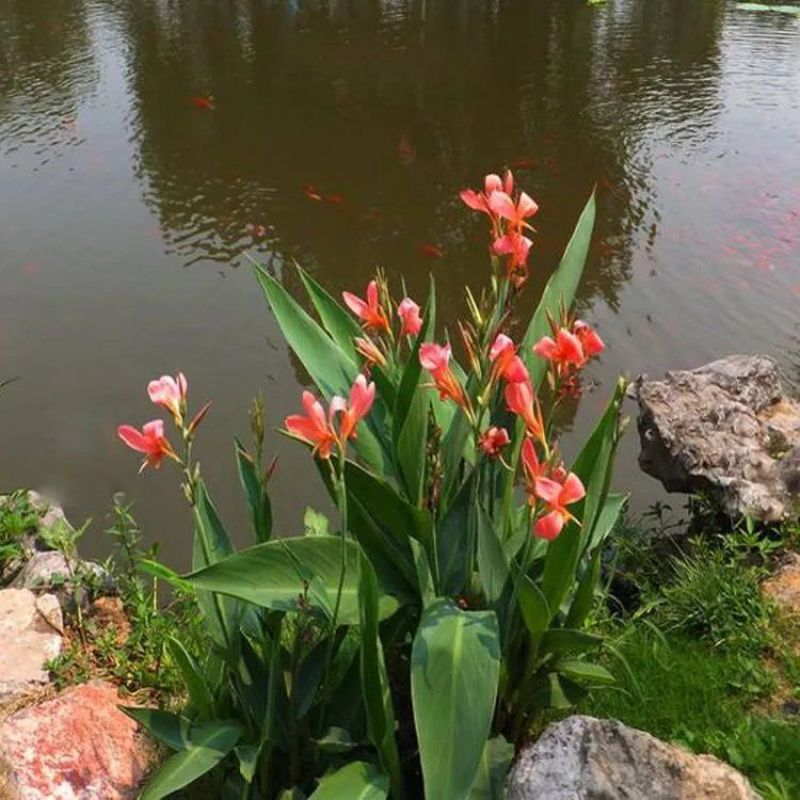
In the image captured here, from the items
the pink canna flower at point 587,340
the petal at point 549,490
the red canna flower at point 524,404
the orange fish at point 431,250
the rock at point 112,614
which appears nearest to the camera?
the petal at point 549,490

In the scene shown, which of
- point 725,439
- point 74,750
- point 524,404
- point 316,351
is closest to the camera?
point 524,404

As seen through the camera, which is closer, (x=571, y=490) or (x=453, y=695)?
(x=571, y=490)

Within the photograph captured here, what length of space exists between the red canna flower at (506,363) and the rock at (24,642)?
147 cm

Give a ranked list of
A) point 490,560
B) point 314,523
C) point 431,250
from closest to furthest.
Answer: point 490,560
point 314,523
point 431,250

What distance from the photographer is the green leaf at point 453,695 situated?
1646 millimetres

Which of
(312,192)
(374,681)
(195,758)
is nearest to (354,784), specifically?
(374,681)

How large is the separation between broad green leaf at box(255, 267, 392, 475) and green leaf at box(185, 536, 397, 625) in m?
0.35

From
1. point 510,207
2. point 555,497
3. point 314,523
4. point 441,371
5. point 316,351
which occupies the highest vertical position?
point 510,207

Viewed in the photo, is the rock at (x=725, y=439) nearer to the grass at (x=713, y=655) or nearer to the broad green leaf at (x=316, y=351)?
the grass at (x=713, y=655)

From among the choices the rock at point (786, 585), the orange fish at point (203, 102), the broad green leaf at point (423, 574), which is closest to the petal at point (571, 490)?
the broad green leaf at point (423, 574)

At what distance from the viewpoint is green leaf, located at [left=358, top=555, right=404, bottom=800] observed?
5.62 feet

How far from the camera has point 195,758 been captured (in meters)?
1.86

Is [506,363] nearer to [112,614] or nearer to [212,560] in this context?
[212,560]

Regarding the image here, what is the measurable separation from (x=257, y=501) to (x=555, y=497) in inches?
28.4
